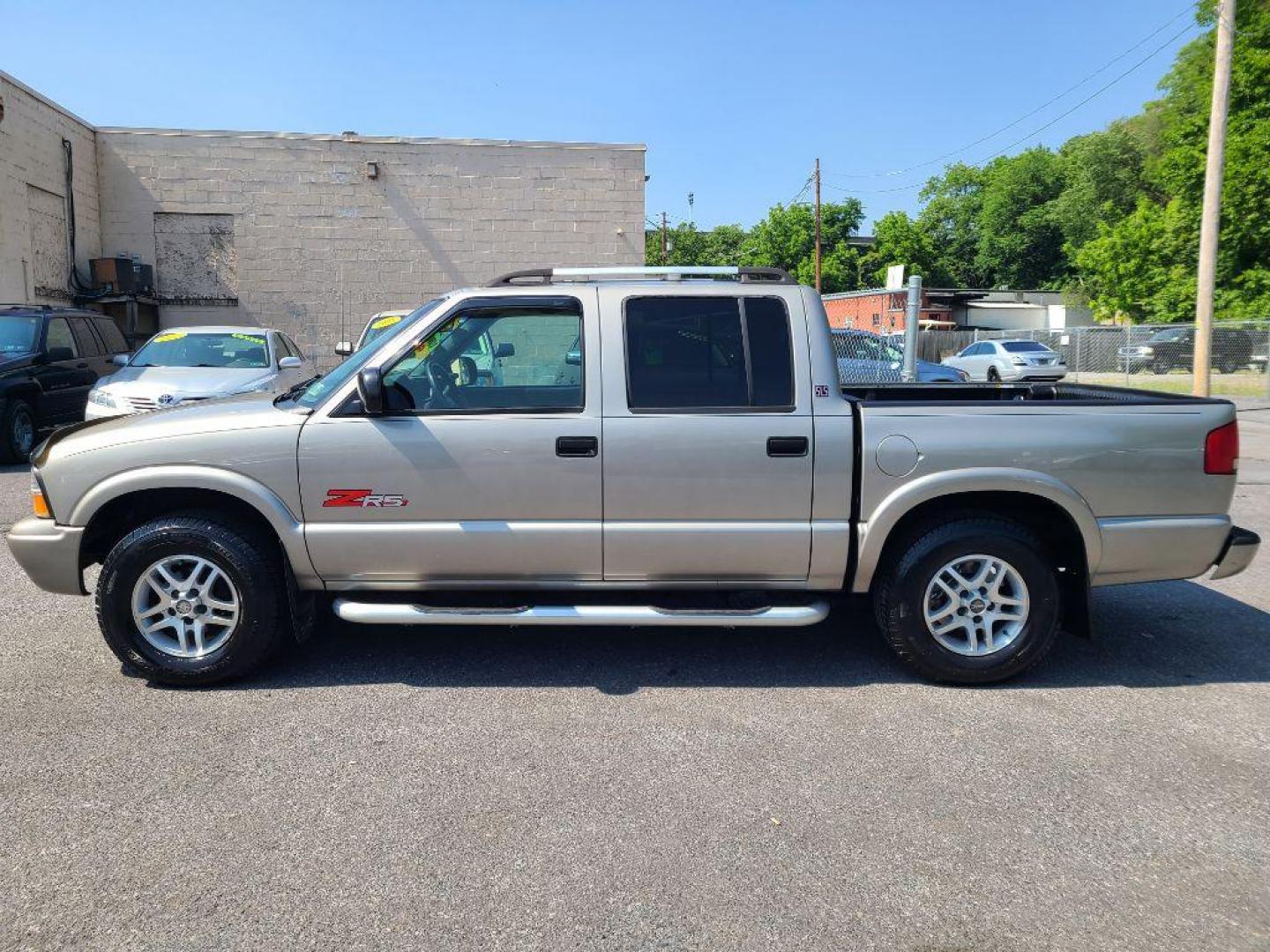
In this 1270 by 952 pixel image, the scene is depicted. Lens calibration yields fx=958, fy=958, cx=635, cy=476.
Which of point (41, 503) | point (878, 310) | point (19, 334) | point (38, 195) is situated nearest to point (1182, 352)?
point (878, 310)

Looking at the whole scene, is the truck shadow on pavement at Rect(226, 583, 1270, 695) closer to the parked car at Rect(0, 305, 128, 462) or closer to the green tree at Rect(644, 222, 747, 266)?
the parked car at Rect(0, 305, 128, 462)

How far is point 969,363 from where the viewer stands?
32.8 m

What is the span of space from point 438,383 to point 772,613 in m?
1.94

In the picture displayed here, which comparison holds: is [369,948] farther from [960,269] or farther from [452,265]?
[960,269]

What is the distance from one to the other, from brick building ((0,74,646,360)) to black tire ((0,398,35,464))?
29.4 ft

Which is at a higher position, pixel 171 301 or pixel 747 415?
pixel 171 301

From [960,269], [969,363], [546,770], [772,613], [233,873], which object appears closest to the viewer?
[233,873]

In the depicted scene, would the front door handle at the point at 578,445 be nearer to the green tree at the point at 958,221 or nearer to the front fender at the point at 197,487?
the front fender at the point at 197,487

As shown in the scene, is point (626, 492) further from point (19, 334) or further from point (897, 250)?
point (897, 250)

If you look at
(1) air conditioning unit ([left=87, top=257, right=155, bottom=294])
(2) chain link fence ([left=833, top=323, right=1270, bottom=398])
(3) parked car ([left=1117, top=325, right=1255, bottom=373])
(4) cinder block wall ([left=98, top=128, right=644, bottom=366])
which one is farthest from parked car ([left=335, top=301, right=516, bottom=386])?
(3) parked car ([left=1117, top=325, right=1255, bottom=373])

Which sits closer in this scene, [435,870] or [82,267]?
[435,870]

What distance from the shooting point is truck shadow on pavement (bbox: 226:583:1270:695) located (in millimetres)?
4734

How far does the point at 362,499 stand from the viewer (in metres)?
4.50

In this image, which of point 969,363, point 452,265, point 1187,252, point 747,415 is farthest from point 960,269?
point 747,415
